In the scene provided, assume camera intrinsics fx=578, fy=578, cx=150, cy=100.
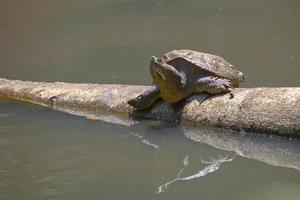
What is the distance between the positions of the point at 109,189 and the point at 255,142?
1379mm

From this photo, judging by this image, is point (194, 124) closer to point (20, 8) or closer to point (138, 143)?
point (138, 143)

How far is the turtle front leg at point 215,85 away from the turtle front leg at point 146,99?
1.83ft

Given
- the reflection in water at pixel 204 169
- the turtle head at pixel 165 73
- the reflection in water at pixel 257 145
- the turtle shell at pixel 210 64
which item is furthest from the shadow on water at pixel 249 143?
the turtle shell at pixel 210 64

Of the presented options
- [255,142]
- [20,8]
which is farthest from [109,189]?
[20,8]

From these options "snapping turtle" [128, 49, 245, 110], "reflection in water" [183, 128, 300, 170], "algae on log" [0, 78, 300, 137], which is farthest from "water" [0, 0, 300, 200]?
"snapping turtle" [128, 49, 245, 110]

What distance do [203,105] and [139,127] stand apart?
2.74ft

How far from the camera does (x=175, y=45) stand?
35.7 feet

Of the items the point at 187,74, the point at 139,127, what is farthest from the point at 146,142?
the point at 187,74

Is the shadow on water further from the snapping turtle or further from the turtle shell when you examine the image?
the turtle shell

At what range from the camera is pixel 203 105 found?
5.62 metres

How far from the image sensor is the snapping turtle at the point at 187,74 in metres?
5.66

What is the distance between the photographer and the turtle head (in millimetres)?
5727

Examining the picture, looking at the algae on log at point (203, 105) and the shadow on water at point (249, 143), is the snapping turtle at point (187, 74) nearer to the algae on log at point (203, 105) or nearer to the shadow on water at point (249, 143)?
the algae on log at point (203, 105)

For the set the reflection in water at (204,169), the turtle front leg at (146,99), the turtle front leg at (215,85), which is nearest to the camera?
the reflection in water at (204,169)
